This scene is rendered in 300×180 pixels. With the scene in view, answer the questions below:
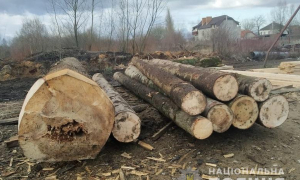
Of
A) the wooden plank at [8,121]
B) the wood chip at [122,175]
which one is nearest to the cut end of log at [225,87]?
the wood chip at [122,175]

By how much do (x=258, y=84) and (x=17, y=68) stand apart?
12.5 metres

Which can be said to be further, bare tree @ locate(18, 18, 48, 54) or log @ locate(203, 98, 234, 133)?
bare tree @ locate(18, 18, 48, 54)

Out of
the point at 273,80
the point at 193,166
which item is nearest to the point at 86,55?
the point at 273,80

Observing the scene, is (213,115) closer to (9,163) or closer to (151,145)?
(151,145)

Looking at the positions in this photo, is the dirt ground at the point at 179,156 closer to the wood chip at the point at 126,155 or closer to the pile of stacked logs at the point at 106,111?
the wood chip at the point at 126,155

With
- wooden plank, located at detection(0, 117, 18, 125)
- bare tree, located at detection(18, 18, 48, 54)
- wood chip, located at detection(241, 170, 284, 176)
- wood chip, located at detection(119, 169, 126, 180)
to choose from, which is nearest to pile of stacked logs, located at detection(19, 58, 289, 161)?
wood chip, located at detection(119, 169, 126, 180)

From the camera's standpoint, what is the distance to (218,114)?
371cm

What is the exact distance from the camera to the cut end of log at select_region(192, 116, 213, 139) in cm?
357

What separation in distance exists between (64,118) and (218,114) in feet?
7.27

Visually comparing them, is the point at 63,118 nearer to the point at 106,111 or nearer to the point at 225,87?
the point at 106,111

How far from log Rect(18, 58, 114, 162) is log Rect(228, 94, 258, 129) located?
1.96 m

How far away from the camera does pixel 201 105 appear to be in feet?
12.0

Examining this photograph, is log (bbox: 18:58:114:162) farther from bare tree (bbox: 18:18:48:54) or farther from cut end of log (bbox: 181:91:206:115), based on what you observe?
bare tree (bbox: 18:18:48:54)

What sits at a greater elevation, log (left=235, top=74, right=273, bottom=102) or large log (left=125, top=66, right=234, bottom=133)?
log (left=235, top=74, right=273, bottom=102)
